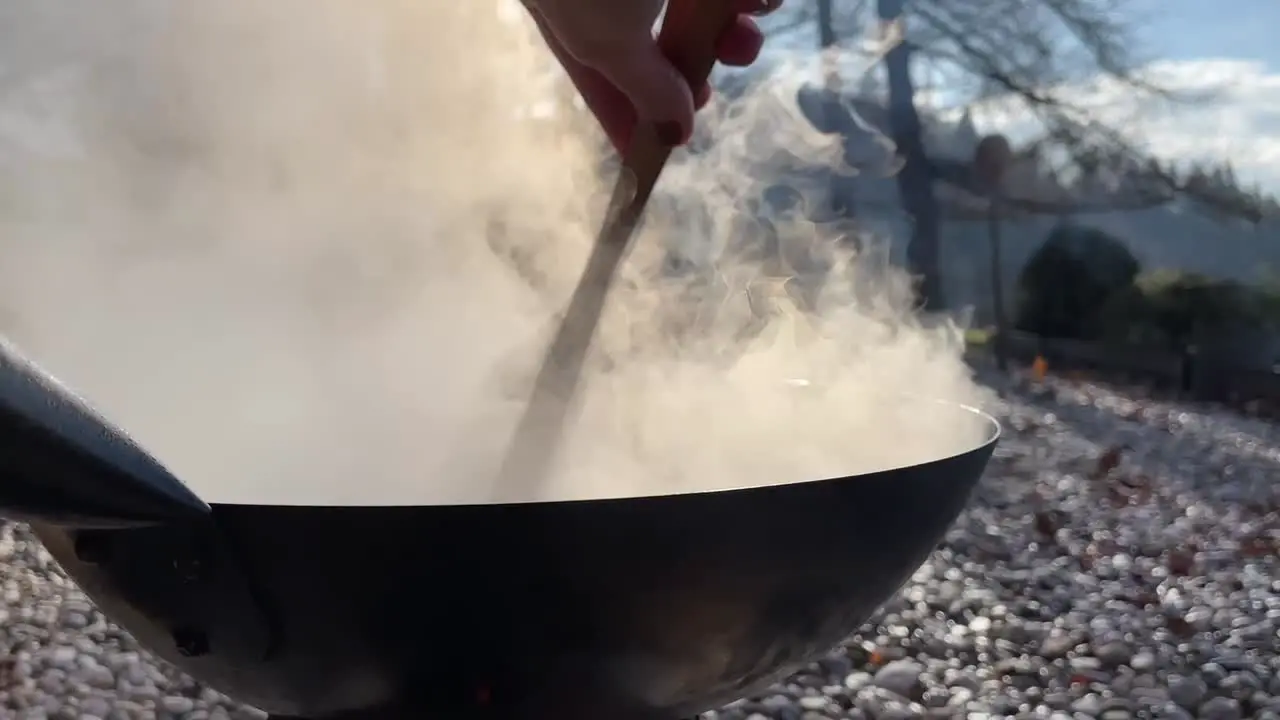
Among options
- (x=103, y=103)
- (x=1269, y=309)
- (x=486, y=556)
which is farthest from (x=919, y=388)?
(x=1269, y=309)

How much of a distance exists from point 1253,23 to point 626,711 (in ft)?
13.7

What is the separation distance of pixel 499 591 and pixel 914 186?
154 inches

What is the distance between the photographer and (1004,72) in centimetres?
423

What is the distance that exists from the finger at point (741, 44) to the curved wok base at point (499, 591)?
47 cm

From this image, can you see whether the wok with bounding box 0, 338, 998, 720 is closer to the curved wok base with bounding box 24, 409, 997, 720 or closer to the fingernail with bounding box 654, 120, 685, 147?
the curved wok base with bounding box 24, 409, 997, 720

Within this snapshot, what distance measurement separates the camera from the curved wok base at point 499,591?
525 mm

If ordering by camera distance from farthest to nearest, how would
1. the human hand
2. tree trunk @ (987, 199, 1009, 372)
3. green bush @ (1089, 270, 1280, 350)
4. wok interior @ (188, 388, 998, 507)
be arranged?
tree trunk @ (987, 199, 1009, 372), green bush @ (1089, 270, 1280, 350), wok interior @ (188, 388, 998, 507), the human hand

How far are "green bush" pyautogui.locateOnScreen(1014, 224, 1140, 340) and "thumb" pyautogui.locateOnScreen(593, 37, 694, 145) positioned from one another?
151 inches

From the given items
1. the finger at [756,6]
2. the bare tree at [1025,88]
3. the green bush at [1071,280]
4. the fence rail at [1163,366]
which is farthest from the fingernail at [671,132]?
the green bush at [1071,280]

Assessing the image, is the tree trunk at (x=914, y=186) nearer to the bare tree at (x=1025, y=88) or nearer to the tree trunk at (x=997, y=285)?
the bare tree at (x=1025, y=88)

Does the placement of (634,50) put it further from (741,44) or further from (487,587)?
(487,587)

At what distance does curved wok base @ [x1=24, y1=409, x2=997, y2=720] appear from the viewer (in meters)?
0.52

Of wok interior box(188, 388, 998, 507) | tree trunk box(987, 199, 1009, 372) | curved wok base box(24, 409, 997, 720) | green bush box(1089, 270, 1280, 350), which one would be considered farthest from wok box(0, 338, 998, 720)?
tree trunk box(987, 199, 1009, 372)

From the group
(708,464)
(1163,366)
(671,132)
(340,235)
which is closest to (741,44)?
(671,132)
